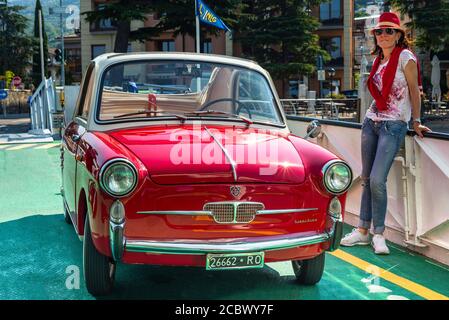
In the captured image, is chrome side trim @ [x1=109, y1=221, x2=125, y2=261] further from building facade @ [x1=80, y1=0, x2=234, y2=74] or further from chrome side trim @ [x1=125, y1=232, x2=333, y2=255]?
building facade @ [x1=80, y1=0, x2=234, y2=74]

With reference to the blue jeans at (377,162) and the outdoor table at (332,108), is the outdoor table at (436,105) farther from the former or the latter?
the blue jeans at (377,162)

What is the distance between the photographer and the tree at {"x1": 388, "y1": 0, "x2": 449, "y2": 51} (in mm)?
29250

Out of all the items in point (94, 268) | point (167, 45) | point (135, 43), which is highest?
point (167, 45)

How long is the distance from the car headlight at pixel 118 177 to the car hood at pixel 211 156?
123mm

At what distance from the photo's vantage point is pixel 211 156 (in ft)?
12.1

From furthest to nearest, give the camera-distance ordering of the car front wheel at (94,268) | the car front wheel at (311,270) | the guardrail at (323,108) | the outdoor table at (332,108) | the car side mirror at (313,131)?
1. the guardrail at (323,108)
2. the outdoor table at (332,108)
3. the car side mirror at (313,131)
4. the car front wheel at (311,270)
5. the car front wheel at (94,268)

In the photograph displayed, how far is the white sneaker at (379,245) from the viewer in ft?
17.0

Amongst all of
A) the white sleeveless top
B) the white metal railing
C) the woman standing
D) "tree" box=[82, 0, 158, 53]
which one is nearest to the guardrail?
"tree" box=[82, 0, 158, 53]

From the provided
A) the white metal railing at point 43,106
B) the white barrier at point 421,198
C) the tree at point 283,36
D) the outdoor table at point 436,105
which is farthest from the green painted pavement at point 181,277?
the tree at point 283,36

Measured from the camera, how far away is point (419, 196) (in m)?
5.26

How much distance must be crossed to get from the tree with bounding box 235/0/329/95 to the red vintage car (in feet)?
105

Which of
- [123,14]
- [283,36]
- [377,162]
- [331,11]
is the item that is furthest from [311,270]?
[331,11]

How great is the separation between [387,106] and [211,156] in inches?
80.6

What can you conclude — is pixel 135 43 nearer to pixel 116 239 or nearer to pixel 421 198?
pixel 421 198
